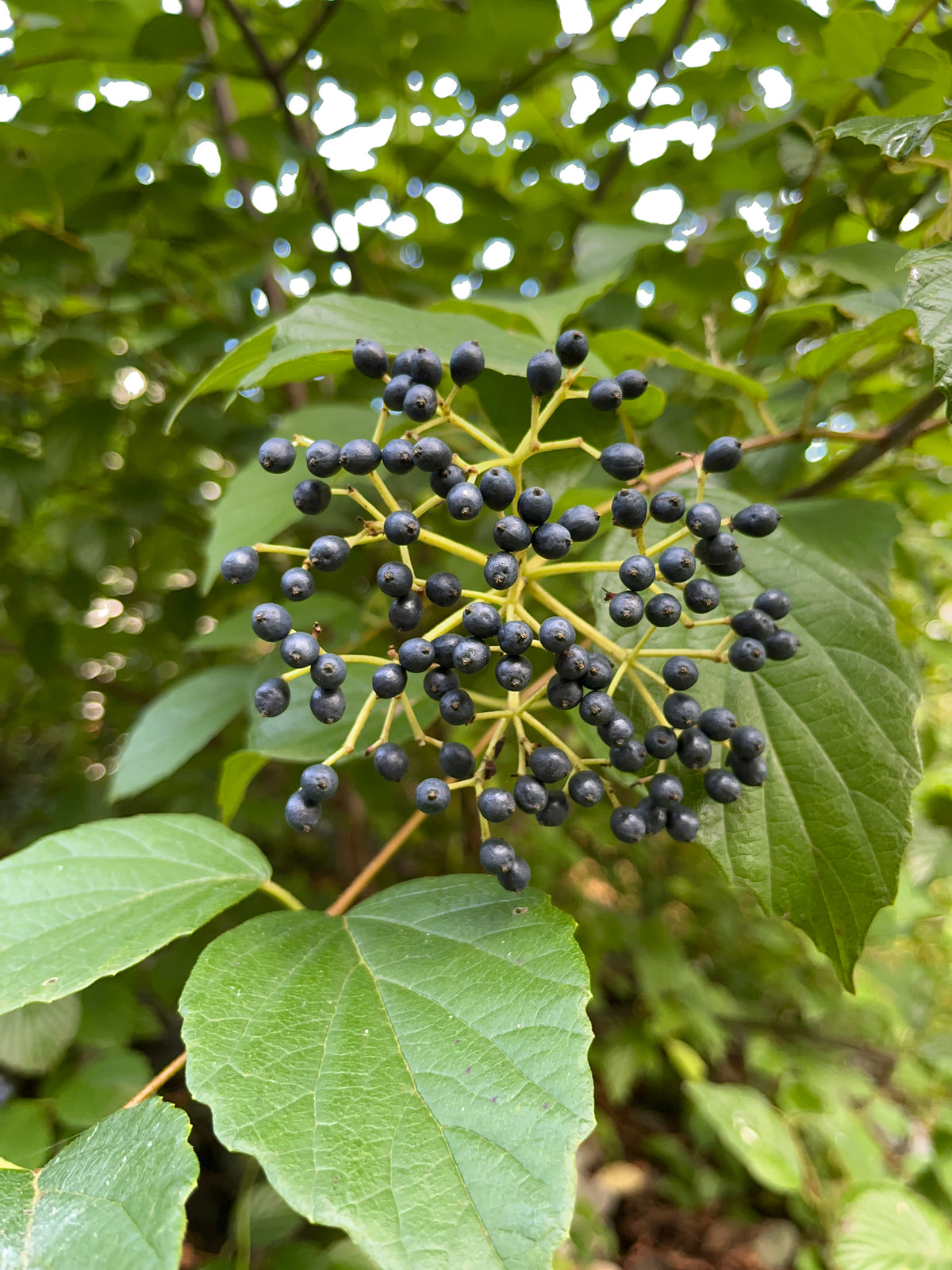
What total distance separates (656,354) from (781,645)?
530 mm

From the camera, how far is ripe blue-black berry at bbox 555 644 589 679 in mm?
805

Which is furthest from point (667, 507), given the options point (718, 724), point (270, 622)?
point (270, 622)

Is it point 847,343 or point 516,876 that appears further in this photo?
point 847,343

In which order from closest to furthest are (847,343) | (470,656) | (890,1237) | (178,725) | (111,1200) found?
(111,1200) < (470,656) < (847,343) < (178,725) < (890,1237)

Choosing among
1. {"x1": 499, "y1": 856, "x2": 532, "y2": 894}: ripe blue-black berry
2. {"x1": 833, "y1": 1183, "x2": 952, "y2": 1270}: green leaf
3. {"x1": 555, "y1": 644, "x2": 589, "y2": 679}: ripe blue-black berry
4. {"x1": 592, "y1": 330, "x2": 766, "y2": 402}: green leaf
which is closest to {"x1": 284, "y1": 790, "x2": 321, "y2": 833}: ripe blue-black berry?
{"x1": 499, "y1": 856, "x2": 532, "y2": 894}: ripe blue-black berry

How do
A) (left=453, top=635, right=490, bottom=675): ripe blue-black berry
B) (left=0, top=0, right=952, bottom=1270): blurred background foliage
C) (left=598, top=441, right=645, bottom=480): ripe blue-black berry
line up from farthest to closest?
(left=0, top=0, right=952, bottom=1270): blurred background foliage, (left=598, top=441, right=645, bottom=480): ripe blue-black berry, (left=453, top=635, right=490, bottom=675): ripe blue-black berry

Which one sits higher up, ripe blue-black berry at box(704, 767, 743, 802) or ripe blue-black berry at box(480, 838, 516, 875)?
ripe blue-black berry at box(704, 767, 743, 802)

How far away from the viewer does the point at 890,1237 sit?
218cm

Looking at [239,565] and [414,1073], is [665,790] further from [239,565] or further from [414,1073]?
[239,565]

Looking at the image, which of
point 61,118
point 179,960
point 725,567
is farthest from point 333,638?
point 61,118

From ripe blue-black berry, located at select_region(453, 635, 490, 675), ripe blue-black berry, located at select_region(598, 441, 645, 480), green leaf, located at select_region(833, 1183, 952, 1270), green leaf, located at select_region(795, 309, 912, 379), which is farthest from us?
green leaf, located at select_region(833, 1183, 952, 1270)

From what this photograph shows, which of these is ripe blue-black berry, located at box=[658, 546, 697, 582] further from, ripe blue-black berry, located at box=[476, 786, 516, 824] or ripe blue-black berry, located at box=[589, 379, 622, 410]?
ripe blue-black berry, located at box=[476, 786, 516, 824]

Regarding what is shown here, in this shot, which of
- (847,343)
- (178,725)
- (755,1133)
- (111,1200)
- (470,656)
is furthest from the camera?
(755,1133)

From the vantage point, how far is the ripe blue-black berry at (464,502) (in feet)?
2.65
